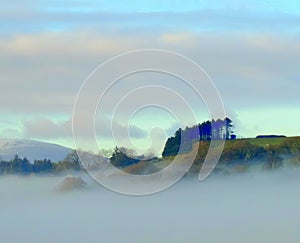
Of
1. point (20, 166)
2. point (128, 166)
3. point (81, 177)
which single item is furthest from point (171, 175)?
point (20, 166)

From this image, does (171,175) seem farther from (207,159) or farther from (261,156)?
(261,156)

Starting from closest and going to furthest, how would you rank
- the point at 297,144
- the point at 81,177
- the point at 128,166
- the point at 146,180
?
the point at 146,180 → the point at 128,166 → the point at 81,177 → the point at 297,144

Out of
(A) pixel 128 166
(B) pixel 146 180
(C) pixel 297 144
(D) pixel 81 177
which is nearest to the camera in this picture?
(B) pixel 146 180

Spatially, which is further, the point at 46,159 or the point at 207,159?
the point at 46,159

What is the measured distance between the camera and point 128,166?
45625 mm

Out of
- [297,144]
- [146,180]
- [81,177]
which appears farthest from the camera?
[297,144]

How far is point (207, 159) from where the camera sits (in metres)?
46.0

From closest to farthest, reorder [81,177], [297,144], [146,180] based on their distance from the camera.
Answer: [146,180] → [81,177] → [297,144]

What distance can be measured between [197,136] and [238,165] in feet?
19.7

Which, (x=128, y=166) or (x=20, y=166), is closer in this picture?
(x=128, y=166)

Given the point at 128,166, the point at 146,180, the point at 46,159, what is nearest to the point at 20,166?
the point at 46,159

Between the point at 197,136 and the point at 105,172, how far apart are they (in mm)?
4920

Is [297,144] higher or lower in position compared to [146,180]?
higher

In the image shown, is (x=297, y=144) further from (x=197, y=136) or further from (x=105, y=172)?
(x=105, y=172)
